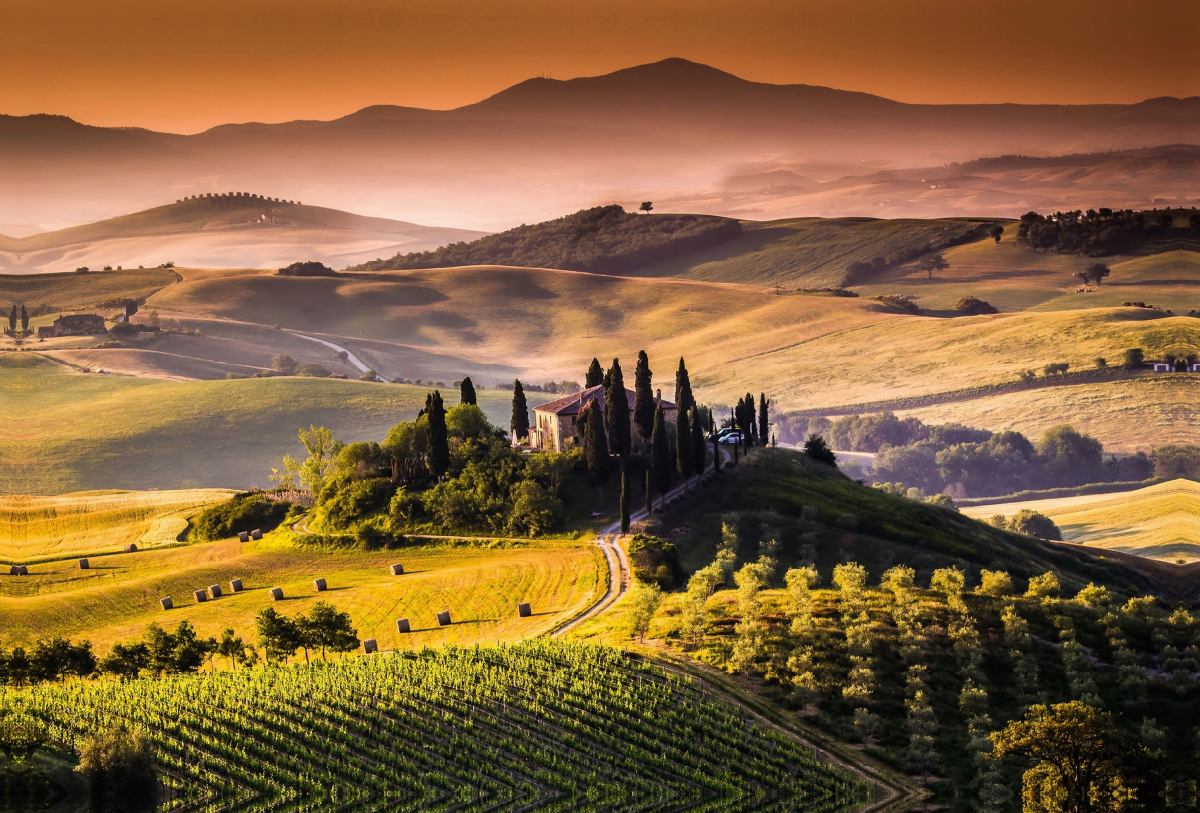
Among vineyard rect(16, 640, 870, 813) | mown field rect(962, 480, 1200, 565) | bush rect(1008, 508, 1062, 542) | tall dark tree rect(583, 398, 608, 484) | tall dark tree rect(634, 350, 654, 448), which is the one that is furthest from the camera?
mown field rect(962, 480, 1200, 565)

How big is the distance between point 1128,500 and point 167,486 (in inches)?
6586

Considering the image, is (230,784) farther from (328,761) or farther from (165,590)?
(165,590)

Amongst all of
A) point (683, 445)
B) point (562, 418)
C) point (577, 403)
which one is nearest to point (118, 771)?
point (683, 445)

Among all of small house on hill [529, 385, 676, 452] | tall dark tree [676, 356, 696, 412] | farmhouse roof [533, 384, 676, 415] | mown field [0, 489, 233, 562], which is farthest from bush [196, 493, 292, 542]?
tall dark tree [676, 356, 696, 412]

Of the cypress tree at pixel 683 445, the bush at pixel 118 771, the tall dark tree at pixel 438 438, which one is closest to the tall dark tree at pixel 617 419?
the cypress tree at pixel 683 445

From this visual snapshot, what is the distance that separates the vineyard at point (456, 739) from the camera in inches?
1965

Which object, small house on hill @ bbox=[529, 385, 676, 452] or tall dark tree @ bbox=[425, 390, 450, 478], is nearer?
tall dark tree @ bbox=[425, 390, 450, 478]

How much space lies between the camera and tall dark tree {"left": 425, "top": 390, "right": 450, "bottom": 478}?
110m

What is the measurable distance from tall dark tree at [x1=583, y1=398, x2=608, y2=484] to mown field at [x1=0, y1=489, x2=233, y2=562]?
144 ft

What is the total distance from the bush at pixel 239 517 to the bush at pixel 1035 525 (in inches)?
4240

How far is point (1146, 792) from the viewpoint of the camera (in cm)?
5609

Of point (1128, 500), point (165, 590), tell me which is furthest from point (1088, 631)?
point (1128, 500)

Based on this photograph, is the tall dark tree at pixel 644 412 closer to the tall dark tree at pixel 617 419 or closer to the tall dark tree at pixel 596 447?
the tall dark tree at pixel 617 419

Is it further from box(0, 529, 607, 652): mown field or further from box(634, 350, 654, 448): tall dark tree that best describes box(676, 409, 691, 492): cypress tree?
box(0, 529, 607, 652): mown field
